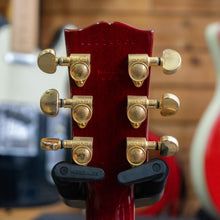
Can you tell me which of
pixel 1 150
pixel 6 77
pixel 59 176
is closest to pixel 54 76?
pixel 6 77

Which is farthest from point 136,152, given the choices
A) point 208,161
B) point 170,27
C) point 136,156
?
point 170,27

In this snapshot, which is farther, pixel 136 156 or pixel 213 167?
pixel 213 167

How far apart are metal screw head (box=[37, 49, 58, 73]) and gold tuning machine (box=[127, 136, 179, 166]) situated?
13 cm

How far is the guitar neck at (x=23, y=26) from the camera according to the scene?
0.98 meters

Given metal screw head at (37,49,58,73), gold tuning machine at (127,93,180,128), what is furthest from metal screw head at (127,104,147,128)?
metal screw head at (37,49,58,73)

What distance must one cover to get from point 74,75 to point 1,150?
22.3 inches

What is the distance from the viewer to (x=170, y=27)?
1.36 m

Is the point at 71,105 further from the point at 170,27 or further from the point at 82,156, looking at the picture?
the point at 170,27

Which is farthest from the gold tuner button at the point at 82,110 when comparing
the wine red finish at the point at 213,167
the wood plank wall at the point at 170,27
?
the wood plank wall at the point at 170,27

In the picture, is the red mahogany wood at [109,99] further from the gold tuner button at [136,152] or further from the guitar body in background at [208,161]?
the guitar body in background at [208,161]

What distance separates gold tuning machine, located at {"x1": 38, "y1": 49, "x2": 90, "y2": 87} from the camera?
0.40 m

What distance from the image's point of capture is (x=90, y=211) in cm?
46

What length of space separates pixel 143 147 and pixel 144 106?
5cm

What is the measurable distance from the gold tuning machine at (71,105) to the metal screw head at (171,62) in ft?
0.32
